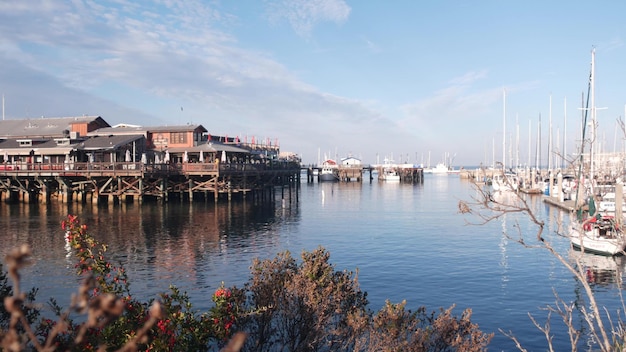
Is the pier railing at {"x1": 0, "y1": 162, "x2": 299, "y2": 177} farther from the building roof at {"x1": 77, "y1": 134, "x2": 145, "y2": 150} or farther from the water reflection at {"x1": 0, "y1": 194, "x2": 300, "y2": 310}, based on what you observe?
the building roof at {"x1": 77, "y1": 134, "x2": 145, "y2": 150}

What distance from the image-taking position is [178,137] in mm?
66875

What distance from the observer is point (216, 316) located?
9.81 metres

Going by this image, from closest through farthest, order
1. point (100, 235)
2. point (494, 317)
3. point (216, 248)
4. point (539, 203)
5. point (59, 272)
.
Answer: point (494, 317) < point (59, 272) < point (216, 248) < point (100, 235) < point (539, 203)

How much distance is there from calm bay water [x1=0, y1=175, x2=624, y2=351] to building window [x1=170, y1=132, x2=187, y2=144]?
17012 mm

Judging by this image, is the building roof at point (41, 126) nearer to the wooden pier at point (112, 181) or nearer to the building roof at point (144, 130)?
the building roof at point (144, 130)

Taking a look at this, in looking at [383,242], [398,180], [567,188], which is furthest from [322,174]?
[383,242]

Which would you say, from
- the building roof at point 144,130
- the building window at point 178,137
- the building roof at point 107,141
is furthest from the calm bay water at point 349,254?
the building window at point 178,137

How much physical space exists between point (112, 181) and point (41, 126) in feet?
69.8

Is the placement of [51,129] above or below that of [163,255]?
above

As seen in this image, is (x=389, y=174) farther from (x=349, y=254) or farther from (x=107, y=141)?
(x=349, y=254)

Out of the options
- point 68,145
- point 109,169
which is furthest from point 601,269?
point 68,145

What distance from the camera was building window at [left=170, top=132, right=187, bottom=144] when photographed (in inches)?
2618

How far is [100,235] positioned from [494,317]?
2695 centimetres

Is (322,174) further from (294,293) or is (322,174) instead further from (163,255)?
(294,293)
